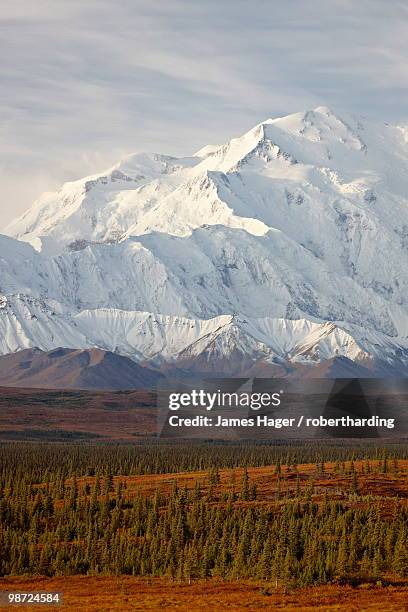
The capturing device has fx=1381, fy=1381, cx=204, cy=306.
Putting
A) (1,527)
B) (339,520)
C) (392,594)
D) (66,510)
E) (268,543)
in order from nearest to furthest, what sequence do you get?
(392,594) → (268,543) → (339,520) → (1,527) → (66,510)

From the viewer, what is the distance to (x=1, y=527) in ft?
609

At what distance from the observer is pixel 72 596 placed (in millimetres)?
135625

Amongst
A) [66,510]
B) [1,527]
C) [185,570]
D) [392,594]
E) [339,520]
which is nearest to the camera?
[392,594]

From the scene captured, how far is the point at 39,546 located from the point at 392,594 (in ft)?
182

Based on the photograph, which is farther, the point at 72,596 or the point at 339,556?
the point at 339,556

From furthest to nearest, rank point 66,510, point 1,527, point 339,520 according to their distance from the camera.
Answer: point 66,510, point 1,527, point 339,520

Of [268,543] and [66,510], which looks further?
[66,510]

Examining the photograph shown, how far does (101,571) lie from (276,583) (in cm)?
2409

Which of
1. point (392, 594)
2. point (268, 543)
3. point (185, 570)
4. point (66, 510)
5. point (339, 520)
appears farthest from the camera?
point (66, 510)

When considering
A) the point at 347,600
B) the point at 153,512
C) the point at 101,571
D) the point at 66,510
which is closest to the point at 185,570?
the point at 101,571

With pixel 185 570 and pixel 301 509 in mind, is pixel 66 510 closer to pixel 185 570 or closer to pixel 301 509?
pixel 301 509

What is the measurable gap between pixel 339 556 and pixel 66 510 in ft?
189

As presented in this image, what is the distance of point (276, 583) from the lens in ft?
463

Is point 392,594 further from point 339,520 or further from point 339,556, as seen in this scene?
point 339,520
